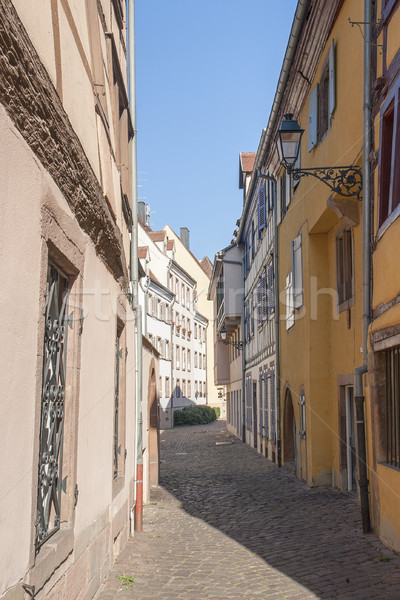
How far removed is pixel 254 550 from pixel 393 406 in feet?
6.87

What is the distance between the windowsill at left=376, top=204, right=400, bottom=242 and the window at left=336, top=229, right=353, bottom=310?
298cm

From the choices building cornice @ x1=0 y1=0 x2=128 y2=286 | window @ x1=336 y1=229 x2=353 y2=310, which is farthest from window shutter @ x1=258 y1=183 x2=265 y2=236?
building cornice @ x1=0 y1=0 x2=128 y2=286

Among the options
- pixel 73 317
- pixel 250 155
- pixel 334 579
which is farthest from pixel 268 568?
pixel 250 155

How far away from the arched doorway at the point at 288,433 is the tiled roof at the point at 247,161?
43.8 feet

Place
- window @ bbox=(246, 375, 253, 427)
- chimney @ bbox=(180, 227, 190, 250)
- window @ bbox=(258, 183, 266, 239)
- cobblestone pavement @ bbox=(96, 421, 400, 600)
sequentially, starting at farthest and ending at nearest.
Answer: chimney @ bbox=(180, 227, 190, 250), window @ bbox=(246, 375, 253, 427), window @ bbox=(258, 183, 266, 239), cobblestone pavement @ bbox=(96, 421, 400, 600)

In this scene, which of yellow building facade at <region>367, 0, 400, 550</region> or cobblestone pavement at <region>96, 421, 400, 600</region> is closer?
cobblestone pavement at <region>96, 421, 400, 600</region>

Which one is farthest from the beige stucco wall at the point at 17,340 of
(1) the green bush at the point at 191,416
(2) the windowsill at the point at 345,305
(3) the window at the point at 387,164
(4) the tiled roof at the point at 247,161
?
(1) the green bush at the point at 191,416

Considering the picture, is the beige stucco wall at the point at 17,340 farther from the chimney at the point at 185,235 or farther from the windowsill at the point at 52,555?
the chimney at the point at 185,235

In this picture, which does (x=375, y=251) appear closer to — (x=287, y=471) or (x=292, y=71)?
(x=292, y=71)

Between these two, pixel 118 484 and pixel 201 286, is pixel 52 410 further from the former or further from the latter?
pixel 201 286

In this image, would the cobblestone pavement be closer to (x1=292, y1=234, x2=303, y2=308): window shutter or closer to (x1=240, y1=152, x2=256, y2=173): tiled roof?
(x1=292, y1=234, x2=303, y2=308): window shutter

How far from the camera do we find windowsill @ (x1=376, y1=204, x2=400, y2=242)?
6605mm

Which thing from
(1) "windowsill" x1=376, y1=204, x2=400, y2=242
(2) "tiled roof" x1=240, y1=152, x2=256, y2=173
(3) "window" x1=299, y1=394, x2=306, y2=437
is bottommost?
(3) "window" x1=299, y1=394, x2=306, y2=437

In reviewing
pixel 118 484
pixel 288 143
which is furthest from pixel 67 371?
pixel 288 143
